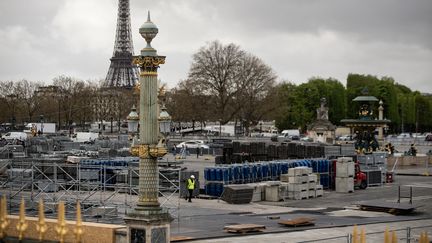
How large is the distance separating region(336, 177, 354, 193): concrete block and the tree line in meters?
54.2

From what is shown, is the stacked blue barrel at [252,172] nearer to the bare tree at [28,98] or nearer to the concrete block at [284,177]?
the concrete block at [284,177]

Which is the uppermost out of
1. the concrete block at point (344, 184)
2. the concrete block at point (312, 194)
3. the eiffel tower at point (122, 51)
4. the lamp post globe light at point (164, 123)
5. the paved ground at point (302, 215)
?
the eiffel tower at point (122, 51)

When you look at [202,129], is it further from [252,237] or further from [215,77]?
[252,237]

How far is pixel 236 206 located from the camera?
1337 inches

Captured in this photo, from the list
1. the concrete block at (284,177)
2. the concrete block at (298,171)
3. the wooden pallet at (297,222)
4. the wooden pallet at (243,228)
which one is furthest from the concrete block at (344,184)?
the wooden pallet at (243,228)

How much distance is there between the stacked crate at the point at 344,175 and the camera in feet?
133

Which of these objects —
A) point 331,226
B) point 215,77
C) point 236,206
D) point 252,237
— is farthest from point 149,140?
point 215,77

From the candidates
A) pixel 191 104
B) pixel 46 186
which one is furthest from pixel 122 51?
pixel 46 186

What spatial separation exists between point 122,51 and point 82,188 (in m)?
159

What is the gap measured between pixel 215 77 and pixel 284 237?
83.1 metres

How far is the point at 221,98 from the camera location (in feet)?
350

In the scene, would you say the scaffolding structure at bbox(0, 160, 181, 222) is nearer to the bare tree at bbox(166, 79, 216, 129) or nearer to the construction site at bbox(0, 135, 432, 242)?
the construction site at bbox(0, 135, 432, 242)

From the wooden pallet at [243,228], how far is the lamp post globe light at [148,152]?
8.26m

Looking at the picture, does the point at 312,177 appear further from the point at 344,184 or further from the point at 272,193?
the point at 344,184
